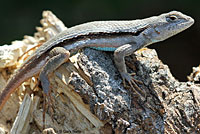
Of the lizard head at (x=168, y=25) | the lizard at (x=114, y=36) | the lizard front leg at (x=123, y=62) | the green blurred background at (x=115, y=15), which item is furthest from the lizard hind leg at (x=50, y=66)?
the green blurred background at (x=115, y=15)

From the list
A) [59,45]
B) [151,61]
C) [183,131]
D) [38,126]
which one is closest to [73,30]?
[59,45]

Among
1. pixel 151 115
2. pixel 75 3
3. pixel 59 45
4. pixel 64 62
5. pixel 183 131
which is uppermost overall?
pixel 75 3

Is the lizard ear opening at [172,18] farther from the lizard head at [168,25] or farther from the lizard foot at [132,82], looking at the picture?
the lizard foot at [132,82]

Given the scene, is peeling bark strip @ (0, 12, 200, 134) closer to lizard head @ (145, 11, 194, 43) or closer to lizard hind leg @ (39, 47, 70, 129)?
lizard hind leg @ (39, 47, 70, 129)

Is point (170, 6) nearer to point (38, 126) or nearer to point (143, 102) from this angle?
point (143, 102)

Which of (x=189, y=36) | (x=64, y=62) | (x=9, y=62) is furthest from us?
(x=189, y=36)

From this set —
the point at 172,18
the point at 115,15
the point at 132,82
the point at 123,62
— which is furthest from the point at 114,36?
the point at 115,15
